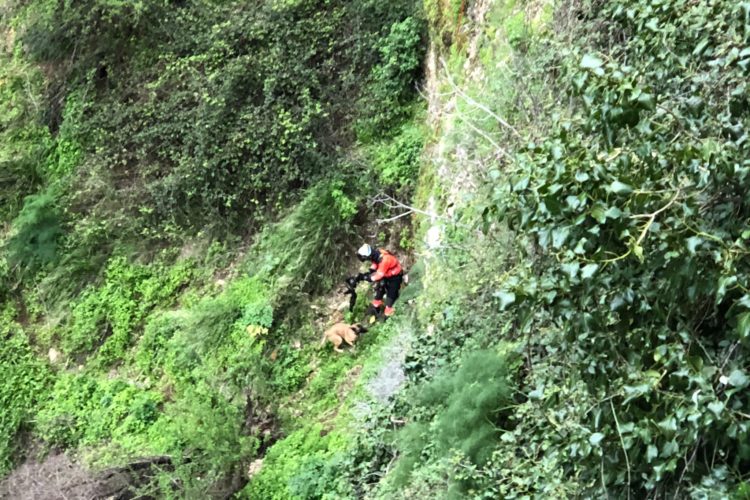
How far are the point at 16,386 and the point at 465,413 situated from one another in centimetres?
838

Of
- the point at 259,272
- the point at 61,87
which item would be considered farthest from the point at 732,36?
the point at 61,87

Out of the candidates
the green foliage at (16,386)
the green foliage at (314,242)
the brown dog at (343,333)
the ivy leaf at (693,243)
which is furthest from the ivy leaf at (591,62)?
the green foliage at (16,386)

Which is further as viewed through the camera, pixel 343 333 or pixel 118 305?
pixel 118 305

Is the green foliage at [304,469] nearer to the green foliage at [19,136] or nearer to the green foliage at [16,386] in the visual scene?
the green foliage at [16,386]

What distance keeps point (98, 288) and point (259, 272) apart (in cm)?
319

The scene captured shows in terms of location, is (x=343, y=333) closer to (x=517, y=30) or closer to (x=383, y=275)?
(x=383, y=275)

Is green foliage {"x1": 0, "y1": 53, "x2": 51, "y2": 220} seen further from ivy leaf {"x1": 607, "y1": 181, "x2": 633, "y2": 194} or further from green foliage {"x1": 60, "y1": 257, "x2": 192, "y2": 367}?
ivy leaf {"x1": 607, "y1": 181, "x2": 633, "y2": 194}

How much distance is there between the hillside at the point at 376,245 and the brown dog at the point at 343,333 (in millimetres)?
146

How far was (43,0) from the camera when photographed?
37.0 feet

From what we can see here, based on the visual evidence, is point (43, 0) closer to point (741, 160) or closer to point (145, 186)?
point (145, 186)

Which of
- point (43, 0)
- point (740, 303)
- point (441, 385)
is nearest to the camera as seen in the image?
point (740, 303)

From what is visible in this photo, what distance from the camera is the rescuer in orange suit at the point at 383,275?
7547 mm

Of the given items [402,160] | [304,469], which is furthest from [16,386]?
[402,160]

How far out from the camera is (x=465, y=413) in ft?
14.1
